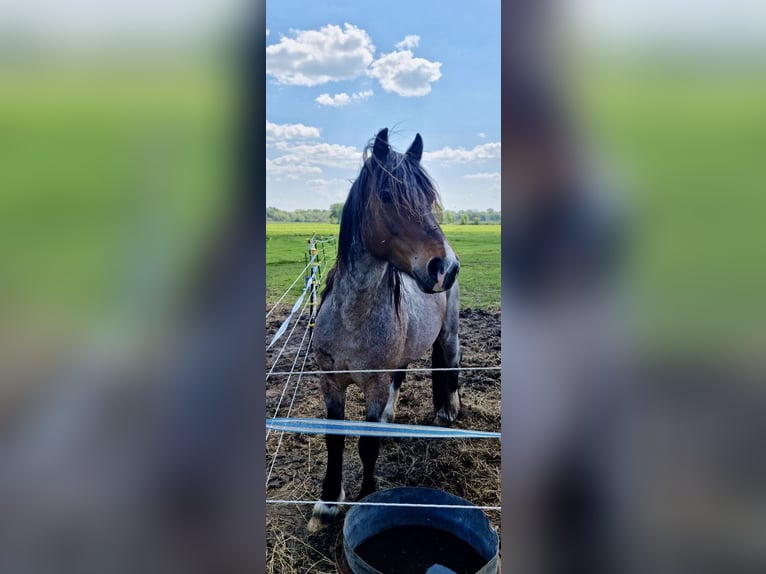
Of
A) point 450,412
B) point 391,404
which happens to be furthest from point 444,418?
point 391,404

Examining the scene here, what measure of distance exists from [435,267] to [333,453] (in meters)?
0.72

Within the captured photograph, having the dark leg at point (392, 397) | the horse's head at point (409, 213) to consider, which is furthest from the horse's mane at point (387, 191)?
the dark leg at point (392, 397)

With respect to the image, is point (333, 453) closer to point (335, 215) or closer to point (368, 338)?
point (368, 338)

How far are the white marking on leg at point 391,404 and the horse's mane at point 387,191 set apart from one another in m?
0.54

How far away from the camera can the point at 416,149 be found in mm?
1347

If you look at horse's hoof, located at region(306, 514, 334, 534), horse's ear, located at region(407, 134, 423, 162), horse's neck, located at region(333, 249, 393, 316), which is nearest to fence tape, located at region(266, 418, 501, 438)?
horse's hoof, located at region(306, 514, 334, 534)

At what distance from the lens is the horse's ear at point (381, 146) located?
53.1 inches

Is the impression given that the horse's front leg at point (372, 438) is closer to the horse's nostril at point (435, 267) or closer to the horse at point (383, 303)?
the horse at point (383, 303)
